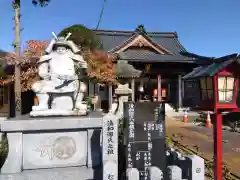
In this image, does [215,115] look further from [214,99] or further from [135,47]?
[135,47]

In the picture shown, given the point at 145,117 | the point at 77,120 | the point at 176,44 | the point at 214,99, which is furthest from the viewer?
the point at 176,44

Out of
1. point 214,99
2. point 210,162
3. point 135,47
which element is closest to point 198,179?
point 214,99

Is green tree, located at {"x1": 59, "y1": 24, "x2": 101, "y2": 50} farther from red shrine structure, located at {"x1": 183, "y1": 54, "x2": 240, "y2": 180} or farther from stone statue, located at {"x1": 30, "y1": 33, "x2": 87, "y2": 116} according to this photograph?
red shrine structure, located at {"x1": 183, "y1": 54, "x2": 240, "y2": 180}

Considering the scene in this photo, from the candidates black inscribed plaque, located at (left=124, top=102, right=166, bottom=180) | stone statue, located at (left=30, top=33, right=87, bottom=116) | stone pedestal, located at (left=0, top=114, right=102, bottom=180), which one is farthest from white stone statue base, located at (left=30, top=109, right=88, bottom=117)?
black inscribed plaque, located at (left=124, top=102, right=166, bottom=180)

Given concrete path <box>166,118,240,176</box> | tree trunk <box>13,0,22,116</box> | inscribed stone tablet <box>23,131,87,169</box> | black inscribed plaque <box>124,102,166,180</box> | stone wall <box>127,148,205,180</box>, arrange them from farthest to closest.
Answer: tree trunk <box>13,0,22,116</box>, concrete path <box>166,118,240,176</box>, inscribed stone tablet <box>23,131,87,169</box>, black inscribed plaque <box>124,102,166,180</box>, stone wall <box>127,148,205,180</box>

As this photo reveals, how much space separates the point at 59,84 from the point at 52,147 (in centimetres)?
128

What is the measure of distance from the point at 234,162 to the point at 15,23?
968 cm

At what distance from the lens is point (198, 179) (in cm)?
396

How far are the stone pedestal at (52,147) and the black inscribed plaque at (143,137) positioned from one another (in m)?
0.80

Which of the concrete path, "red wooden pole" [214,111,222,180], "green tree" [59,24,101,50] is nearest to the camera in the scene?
"red wooden pole" [214,111,222,180]

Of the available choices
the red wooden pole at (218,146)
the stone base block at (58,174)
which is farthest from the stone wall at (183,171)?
the stone base block at (58,174)

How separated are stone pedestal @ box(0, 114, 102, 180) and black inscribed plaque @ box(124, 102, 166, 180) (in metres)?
0.80

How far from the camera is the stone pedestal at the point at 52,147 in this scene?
4.29 metres

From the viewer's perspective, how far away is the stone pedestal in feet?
14.1
